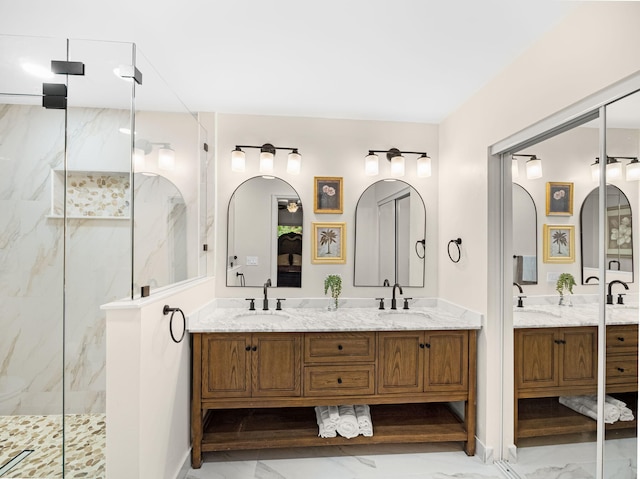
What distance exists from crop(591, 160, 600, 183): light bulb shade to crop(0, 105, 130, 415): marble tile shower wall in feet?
7.99

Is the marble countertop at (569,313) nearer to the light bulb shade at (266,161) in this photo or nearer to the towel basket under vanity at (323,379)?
the towel basket under vanity at (323,379)

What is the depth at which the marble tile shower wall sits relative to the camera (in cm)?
190

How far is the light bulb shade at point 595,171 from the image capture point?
60.1 inches

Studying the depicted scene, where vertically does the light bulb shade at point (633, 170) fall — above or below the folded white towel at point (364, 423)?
above

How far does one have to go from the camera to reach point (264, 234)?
285cm

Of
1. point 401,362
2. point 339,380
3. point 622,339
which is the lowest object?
point 339,380

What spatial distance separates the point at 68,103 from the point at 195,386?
6.18 ft

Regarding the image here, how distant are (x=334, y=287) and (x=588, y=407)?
5.69 feet

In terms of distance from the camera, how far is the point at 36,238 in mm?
1916

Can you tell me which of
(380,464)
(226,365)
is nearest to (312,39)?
(226,365)

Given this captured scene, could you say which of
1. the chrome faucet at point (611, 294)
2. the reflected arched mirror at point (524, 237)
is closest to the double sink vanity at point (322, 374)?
the reflected arched mirror at point (524, 237)

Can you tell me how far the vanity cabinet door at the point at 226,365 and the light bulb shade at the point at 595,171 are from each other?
6.90 ft

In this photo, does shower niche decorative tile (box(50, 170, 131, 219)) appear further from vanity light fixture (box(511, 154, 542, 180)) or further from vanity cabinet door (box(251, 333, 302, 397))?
vanity light fixture (box(511, 154, 542, 180))

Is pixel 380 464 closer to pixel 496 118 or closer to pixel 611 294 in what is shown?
pixel 611 294
